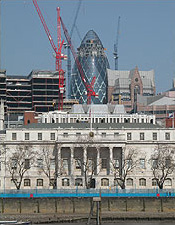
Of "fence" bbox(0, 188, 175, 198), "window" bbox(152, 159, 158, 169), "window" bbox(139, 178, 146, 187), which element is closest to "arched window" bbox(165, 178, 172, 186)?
"window" bbox(152, 159, 158, 169)

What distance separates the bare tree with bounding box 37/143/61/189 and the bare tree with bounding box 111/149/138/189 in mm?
12495

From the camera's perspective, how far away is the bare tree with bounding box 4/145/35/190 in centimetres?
18012

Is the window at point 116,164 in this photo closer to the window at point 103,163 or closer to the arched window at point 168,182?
the window at point 103,163

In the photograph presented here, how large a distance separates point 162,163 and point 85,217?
1756 inches

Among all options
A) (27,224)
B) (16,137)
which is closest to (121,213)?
(27,224)

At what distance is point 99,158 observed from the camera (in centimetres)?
18462

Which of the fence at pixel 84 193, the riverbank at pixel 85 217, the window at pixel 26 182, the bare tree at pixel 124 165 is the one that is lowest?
the riverbank at pixel 85 217

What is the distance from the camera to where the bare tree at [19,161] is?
180125mm

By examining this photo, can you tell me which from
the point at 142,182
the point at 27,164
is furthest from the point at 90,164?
the point at 27,164

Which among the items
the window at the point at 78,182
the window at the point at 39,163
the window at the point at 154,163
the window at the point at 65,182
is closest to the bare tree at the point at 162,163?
the window at the point at 154,163

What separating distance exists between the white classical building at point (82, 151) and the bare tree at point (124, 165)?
34cm

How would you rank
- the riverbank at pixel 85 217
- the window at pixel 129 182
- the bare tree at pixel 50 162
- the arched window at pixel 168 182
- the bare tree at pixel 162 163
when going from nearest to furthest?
the riverbank at pixel 85 217 → the bare tree at pixel 162 163 → the bare tree at pixel 50 162 → the arched window at pixel 168 182 → the window at pixel 129 182

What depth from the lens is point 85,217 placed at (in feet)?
449

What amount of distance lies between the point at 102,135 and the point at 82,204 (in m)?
43.6
